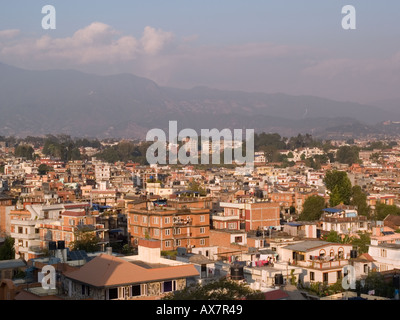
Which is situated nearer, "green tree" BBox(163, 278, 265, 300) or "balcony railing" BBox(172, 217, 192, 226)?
"green tree" BBox(163, 278, 265, 300)

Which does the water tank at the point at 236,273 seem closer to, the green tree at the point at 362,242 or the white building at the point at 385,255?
the white building at the point at 385,255

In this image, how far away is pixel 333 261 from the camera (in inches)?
627

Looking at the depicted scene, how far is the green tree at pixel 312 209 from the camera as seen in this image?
30.8 m

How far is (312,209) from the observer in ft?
102

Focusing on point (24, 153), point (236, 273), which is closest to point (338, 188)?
point (236, 273)

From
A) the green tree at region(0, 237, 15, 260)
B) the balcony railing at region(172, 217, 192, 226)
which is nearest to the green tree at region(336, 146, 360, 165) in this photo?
the balcony railing at region(172, 217, 192, 226)

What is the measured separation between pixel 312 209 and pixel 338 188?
4.35 meters

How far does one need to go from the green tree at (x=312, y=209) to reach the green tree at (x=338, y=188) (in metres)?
2.29

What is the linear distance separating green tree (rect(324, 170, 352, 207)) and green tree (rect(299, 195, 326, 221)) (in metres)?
2.29

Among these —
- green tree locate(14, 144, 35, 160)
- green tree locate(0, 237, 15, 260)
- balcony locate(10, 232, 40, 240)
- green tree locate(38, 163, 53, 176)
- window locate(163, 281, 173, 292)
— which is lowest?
green tree locate(0, 237, 15, 260)

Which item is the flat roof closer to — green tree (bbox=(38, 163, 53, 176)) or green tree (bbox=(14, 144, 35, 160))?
green tree (bbox=(38, 163, 53, 176))

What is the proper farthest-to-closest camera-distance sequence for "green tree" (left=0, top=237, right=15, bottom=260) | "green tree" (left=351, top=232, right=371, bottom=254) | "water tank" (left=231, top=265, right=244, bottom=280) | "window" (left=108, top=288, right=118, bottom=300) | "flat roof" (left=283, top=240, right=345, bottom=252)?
"green tree" (left=0, top=237, right=15, bottom=260) < "green tree" (left=351, top=232, right=371, bottom=254) < "flat roof" (left=283, top=240, right=345, bottom=252) < "water tank" (left=231, top=265, right=244, bottom=280) < "window" (left=108, top=288, right=118, bottom=300)

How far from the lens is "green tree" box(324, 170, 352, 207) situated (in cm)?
3388
